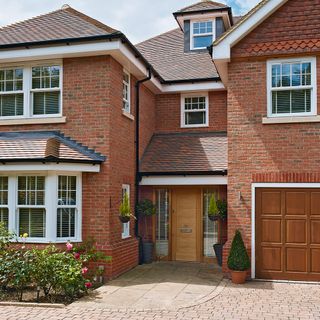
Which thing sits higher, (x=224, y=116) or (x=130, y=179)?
(x=224, y=116)

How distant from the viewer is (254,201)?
1122 cm

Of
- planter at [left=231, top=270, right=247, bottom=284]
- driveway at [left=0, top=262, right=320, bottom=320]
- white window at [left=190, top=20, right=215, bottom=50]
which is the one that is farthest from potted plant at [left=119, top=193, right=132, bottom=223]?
white window at [left=190, top=20, right=215, bottom=50]

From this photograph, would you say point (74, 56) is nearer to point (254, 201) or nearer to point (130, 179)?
point (130, 179)

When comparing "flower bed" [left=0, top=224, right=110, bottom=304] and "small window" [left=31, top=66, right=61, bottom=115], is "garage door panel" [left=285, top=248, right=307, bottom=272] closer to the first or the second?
"flower bed" [left=0, top=224, right=110, bottom=304]

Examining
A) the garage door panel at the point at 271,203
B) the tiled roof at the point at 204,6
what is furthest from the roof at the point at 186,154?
the tiled roof at the point at 204,6

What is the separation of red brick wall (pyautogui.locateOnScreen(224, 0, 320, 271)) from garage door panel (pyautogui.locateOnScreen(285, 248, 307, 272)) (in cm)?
100

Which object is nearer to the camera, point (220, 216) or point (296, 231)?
point (296, 231)

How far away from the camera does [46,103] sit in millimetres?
12078

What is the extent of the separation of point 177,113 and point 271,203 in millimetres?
5751

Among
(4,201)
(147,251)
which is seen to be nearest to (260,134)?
(147,251)

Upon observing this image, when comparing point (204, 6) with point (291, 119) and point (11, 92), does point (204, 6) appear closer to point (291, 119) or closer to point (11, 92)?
point (291, 119)

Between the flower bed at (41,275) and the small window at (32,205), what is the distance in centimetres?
78

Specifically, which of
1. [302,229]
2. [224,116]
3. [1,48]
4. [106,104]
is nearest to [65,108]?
[106,104]

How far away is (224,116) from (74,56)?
5.84 m
